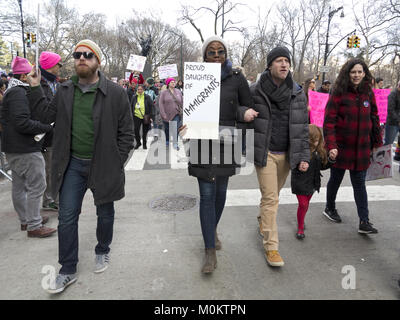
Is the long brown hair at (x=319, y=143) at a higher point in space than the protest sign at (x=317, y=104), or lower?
lower

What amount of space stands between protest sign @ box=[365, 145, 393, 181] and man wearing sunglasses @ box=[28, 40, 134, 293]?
3.03m

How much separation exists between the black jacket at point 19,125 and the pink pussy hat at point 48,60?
1.60 ft

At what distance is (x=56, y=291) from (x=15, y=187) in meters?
1.71

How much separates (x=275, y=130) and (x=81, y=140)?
182cm

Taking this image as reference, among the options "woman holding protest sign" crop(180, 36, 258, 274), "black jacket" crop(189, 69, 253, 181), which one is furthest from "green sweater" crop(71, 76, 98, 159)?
"black jacket" crop(189, 69, 253, 181)

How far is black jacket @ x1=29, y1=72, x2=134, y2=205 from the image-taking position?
2.76 m

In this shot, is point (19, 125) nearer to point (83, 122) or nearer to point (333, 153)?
point (83, 122)

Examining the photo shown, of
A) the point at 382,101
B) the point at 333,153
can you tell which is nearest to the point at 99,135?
the point at 333,153

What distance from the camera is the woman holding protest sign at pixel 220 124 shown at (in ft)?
9.75

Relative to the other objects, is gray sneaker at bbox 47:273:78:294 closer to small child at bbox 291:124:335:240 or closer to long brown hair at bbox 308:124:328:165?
small child at bbox 291:124:335:240

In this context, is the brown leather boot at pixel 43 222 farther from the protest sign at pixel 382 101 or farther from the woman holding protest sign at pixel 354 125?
the protest sign at pixel 382 101

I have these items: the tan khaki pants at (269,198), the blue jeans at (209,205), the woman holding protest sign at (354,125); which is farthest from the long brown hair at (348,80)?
the blue jeans at (209,205)

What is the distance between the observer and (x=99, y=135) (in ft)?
9.07
